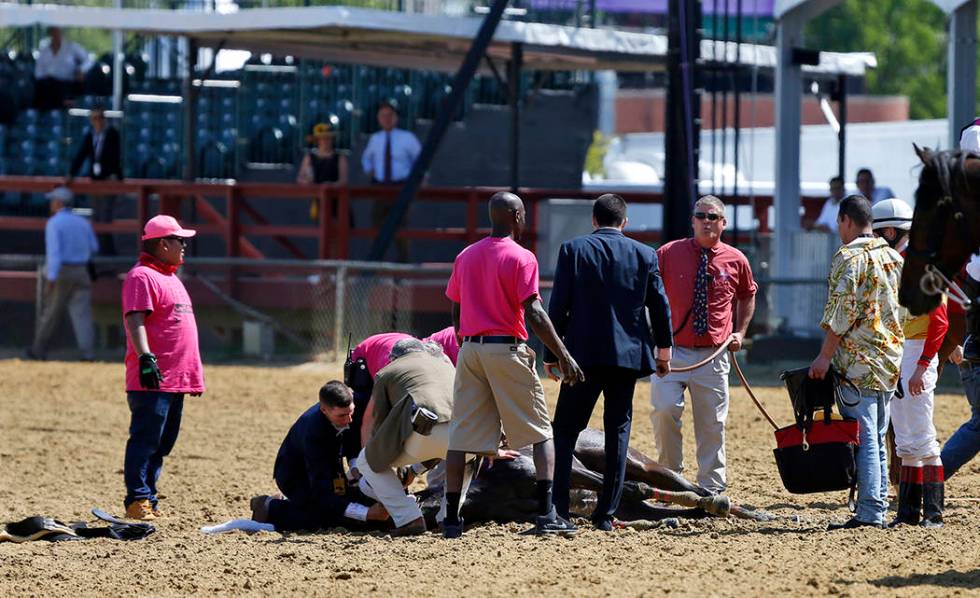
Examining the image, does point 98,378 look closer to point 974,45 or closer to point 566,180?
point 566,180

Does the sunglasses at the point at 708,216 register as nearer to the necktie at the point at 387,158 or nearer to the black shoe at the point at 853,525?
the black shoe at the point at 853,525

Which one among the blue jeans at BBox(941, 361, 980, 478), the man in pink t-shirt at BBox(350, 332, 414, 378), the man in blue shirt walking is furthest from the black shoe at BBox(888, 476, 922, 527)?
the man in blue shirt walking

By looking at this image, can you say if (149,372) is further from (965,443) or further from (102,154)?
(102,154)

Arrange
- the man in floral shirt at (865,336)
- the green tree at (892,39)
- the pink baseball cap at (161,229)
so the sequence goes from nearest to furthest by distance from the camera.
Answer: the man in floral shirt at (865,336)
the pink baseball cap at (161,229)
the green tree at (892,39)

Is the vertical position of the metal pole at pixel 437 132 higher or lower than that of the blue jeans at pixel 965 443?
higher

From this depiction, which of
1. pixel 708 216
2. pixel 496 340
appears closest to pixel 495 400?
pixel 496 340

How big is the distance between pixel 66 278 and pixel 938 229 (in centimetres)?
1363

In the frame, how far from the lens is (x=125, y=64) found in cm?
2517

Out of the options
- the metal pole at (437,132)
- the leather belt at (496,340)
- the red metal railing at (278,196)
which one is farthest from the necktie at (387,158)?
the leather belt at (496,340)

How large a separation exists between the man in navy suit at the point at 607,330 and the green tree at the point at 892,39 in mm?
53496

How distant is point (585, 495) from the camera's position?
9.22m

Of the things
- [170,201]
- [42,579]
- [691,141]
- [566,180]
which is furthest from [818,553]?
[566,180]

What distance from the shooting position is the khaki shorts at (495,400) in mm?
8352

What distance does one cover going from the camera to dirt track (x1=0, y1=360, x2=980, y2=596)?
713 centimetres
